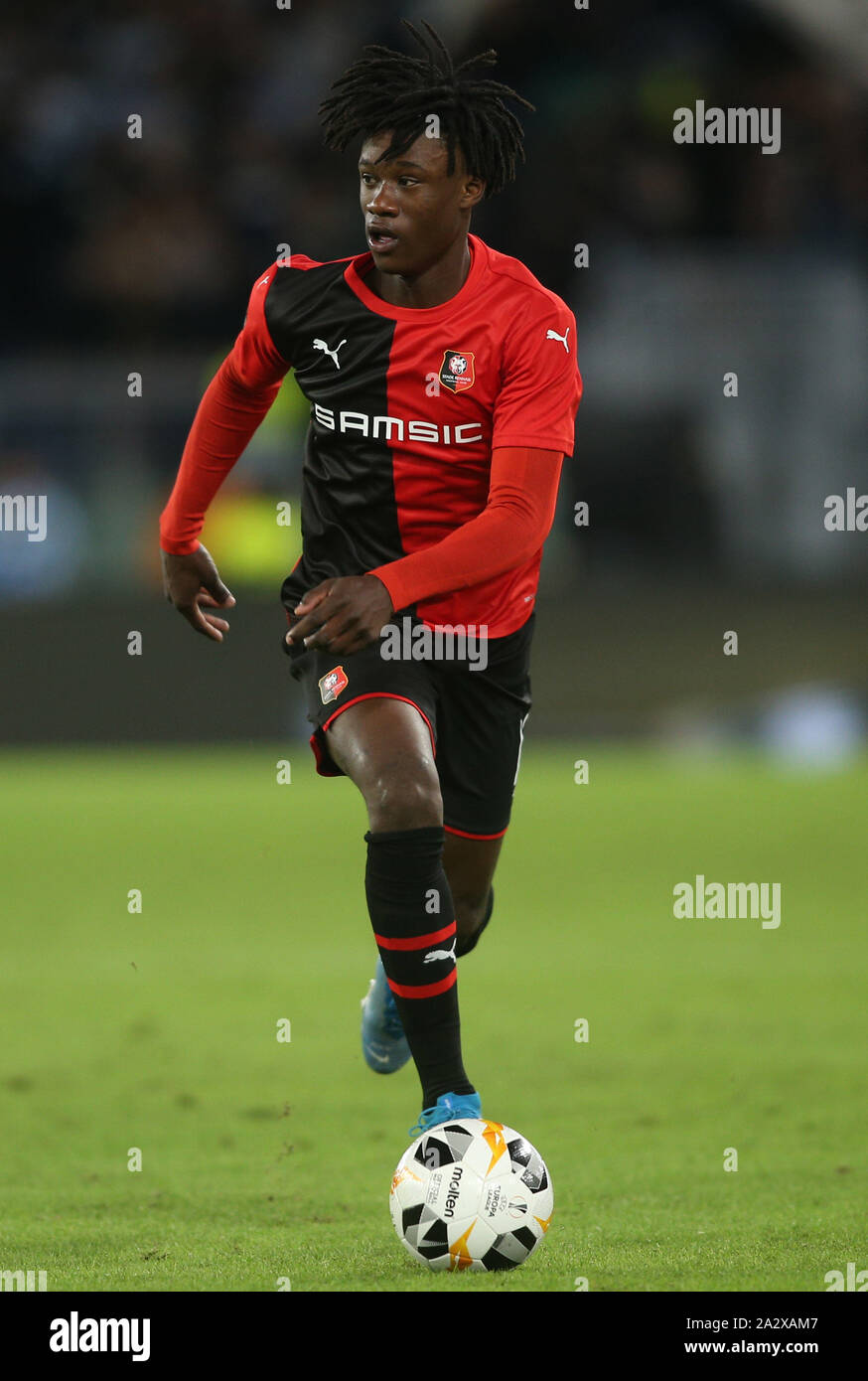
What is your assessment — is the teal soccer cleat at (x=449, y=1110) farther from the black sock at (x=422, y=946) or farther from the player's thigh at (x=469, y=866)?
the player's thigh at (x=469, y=866)

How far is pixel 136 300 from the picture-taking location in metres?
16.5

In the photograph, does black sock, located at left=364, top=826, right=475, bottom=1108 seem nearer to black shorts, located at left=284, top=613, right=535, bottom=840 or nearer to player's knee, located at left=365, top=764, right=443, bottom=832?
player's knee, located at left=365, top=764, right=443, bottom=832

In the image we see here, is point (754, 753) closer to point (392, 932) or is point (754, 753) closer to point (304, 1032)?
point (304, 1032)

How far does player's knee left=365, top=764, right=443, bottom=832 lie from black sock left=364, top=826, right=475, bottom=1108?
3 cm

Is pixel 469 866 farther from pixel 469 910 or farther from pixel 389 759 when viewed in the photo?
pixel 389 759

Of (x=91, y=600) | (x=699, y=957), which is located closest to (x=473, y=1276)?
(x=699, y=957)

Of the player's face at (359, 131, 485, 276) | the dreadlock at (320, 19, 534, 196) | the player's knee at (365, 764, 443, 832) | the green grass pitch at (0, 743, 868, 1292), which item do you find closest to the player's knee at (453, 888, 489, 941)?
the green grass pitch at (0, 743, 868, 1292)

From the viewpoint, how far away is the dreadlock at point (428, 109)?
4301 mm

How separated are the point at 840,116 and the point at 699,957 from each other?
11563 mm

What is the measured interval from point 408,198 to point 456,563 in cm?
81

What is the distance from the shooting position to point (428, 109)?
4.32m

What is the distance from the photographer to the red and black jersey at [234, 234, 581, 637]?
4422 millimetres

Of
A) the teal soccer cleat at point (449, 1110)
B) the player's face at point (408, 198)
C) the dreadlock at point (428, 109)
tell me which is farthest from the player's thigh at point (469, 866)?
the dreadlock at point (428, 109)

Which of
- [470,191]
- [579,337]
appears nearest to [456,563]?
[470,191]
